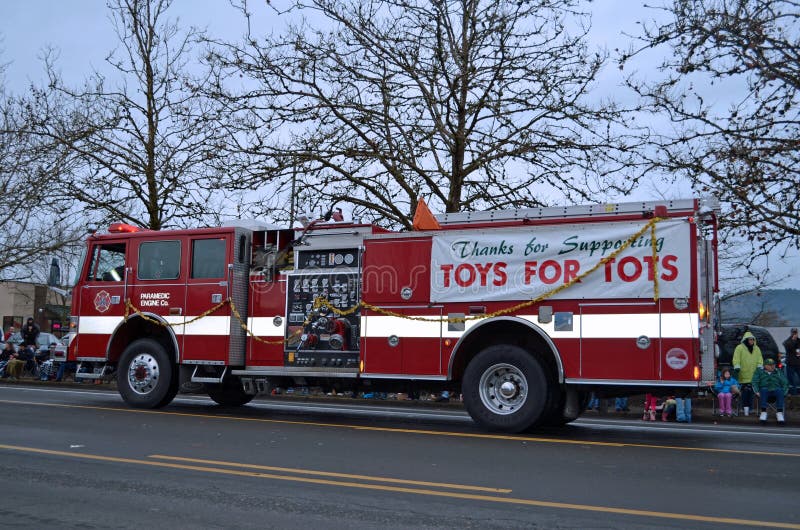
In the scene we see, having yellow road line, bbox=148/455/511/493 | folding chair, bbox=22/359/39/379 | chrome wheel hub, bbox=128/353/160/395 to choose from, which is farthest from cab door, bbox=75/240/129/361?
folding chair, bbox=22/359/39/379

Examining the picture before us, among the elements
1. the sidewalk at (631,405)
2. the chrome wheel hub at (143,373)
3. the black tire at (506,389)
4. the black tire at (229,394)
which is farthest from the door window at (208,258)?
the sidewalk at (631,405)

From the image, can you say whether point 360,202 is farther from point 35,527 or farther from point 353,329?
point 35,527

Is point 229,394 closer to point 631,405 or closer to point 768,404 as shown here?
point 631,405

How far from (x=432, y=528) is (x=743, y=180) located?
13.3 meters

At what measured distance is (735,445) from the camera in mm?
10188

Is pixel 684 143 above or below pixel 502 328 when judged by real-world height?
above

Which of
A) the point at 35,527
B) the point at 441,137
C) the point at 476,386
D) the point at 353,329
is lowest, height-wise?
the point at 35,527

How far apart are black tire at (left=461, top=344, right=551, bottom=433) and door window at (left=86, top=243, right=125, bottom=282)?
6689 mm

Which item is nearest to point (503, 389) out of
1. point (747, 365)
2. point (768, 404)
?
point (768, 404)

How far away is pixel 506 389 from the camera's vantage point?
1078cm

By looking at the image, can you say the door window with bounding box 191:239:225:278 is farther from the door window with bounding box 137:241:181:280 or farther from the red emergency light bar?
the red emergency light bar

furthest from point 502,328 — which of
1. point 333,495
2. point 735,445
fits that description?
point 333,495

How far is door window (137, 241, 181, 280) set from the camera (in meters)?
13.8

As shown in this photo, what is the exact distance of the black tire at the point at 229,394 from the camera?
14.6m
